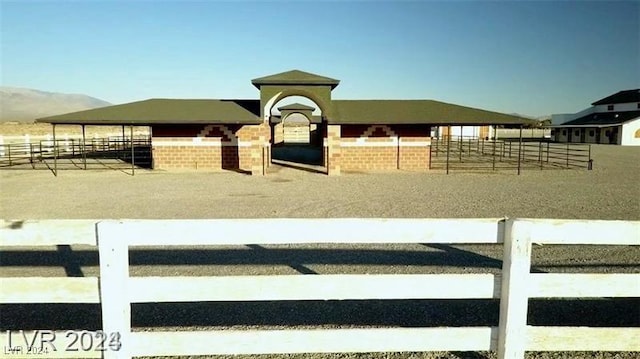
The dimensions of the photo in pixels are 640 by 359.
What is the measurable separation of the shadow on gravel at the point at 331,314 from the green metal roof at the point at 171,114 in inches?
614

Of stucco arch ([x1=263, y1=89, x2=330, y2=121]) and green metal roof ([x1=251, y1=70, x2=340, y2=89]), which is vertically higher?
green metal roof ([x1=251, y1=70, x2=340, y2=89])

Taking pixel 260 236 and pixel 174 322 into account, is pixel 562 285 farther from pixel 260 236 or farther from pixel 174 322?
pixel 174 322

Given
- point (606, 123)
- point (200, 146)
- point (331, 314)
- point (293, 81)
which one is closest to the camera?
point (331, 314)

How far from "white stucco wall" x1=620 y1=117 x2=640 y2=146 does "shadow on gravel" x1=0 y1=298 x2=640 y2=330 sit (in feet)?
171

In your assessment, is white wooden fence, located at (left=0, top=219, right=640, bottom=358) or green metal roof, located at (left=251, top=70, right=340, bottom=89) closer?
white wooden fence, located at (left=0, top=219, right=640, bottom=358)

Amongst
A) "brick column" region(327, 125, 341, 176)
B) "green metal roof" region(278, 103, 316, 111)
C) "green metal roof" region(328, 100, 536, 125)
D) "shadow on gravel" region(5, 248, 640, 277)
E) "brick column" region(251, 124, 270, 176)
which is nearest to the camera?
"shadow on gravel" region(5, 248, 640, 277)

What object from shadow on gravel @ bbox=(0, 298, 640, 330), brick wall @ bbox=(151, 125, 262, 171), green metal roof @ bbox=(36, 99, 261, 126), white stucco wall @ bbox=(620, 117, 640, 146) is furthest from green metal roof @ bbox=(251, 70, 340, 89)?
white stucco wall @ bbox=(620, 117, 640, 146)

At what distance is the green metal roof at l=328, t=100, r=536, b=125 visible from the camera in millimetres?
19641

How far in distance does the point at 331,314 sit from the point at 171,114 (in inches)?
732

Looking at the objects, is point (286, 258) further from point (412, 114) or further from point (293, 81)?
point (412, 114)

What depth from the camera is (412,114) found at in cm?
2125

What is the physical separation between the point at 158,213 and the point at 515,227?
28.9ft

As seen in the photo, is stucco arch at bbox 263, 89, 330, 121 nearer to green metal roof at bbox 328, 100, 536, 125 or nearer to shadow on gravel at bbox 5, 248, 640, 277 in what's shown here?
green metal roof at bbox 328, 100, 536, 125

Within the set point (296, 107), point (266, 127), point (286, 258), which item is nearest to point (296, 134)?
point (296, 107)
